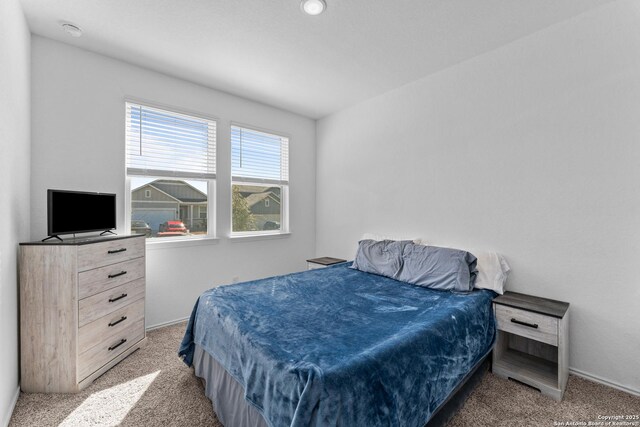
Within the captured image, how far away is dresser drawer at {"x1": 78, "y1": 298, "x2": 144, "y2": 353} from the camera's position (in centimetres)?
205

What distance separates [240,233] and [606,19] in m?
4.01

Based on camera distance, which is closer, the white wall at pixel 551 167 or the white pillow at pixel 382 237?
the white wall at pixel 551 167

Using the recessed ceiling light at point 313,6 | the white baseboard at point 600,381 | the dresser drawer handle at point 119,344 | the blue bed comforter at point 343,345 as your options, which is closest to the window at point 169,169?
the dresser drawer handle at point 119,344

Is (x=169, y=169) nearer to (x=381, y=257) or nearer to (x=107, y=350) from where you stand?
(x=107, y=350)

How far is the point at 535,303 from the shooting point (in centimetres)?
216

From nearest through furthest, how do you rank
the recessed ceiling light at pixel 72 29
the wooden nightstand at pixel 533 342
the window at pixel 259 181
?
the wooden nightstand at pixel 533 342 < the recessed ceiling light at pixel 72 29 < the window at pixel 259 181

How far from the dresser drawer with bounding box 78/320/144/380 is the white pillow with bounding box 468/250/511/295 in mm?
3067

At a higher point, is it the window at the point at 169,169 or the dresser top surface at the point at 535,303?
the window at the point at 169,169

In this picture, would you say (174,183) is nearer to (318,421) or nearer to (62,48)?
(62,48)

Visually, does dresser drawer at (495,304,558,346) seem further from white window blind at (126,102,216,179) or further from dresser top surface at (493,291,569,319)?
white window blind at (126,102,216,179)

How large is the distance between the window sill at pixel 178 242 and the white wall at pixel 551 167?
2.31 m

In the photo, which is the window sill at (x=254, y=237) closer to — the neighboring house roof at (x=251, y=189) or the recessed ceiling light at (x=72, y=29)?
the neighboring house roof at (x=251, y=189)

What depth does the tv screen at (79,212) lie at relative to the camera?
6.98 feet

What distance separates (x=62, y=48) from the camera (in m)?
2.49
